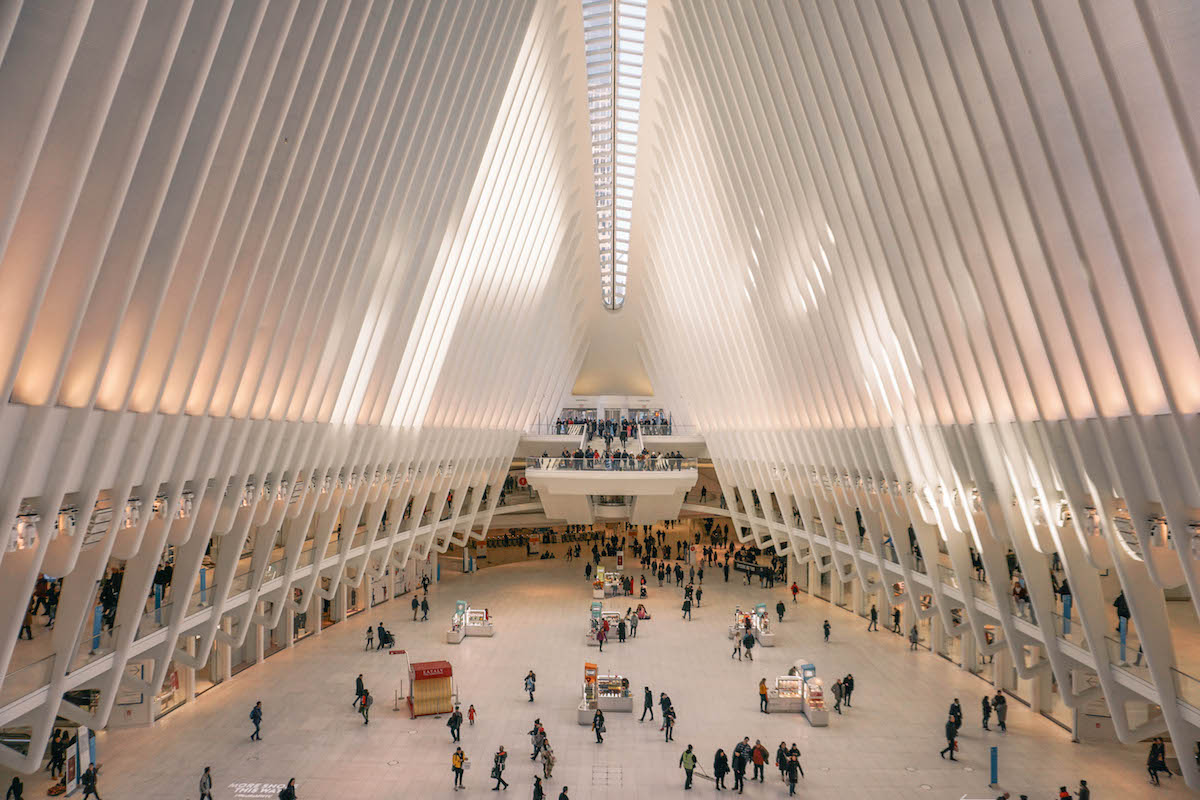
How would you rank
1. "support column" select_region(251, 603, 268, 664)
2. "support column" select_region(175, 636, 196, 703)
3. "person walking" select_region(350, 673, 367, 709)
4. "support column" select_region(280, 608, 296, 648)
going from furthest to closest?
"support column" select_region(280, 608, 296, 648) < "support column" select_region(251, 603, 268, 664) < "support column" select_region(175, 636, 196, 703) < "person walking" select_region(350, 673, 367, 709)

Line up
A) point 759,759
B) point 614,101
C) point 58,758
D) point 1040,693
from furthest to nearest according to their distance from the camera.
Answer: point 614,101 < point 1040,693 < point 759,759 < point 58,758

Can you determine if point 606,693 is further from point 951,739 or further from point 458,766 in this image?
point 951,739

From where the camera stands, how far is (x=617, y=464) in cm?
3183

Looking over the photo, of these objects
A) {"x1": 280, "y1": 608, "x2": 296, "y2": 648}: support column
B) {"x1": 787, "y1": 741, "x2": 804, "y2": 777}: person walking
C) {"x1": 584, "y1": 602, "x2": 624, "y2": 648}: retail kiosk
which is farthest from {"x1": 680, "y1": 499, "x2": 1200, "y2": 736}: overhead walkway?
{"x1": 280, "y1": 608, "x2": 296, "y2": 648}: support column

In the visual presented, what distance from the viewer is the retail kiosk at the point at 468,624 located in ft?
80.1

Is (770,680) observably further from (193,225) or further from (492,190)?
(193,225)

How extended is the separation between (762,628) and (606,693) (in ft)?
25.1

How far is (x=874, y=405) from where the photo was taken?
61.5 ft

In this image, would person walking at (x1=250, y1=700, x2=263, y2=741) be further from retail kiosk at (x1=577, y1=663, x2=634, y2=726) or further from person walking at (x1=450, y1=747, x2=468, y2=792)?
retail kiosk at (x1=577, y1=663, x2=634, y2=726)

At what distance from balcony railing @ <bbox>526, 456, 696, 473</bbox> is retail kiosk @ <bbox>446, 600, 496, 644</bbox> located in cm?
817

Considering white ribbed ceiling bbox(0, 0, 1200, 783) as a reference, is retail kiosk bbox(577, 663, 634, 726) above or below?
below

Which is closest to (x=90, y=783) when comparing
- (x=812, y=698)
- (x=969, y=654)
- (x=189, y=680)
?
(x=189, y=680)

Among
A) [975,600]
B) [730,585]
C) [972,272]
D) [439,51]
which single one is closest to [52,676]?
[439,51]

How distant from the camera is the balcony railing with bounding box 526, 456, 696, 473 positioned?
3178cm
